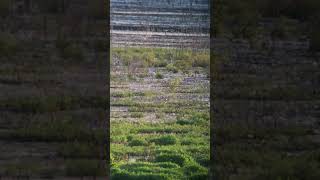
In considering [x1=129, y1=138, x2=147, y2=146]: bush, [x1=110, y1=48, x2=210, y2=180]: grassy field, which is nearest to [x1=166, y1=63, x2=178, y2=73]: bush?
[x1=110, y1=48, x2=210, y2=180]: grassy field

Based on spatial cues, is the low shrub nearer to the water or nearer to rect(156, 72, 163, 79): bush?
rect(156, 72, 163, 79): bush

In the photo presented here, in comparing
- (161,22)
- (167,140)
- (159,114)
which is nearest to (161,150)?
(167,140)

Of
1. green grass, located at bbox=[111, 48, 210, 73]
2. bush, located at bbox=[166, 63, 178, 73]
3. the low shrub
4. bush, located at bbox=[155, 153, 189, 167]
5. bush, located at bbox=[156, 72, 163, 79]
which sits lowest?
bush, located at bbox=[155, 153, 189, 167]

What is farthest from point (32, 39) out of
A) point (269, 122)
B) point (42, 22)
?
point (269, 122)

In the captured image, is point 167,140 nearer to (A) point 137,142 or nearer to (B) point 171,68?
(A) point 137,142

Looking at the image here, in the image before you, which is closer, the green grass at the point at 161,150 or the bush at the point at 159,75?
the green grass at the point at 161,150

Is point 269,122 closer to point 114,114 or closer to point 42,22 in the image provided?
point 114,114

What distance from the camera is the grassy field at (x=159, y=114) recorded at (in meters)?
3.23

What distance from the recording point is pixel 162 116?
3.31 meters

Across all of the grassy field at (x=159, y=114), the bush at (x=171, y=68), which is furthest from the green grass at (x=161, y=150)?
the bush at (x=171, y=68)

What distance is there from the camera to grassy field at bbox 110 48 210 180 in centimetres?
323

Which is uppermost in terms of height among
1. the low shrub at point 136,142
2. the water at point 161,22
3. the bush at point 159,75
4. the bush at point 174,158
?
the water at point 161,22

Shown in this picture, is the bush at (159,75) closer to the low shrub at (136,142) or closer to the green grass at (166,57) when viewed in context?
the green grass at (166,57)

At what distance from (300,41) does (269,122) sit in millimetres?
403
